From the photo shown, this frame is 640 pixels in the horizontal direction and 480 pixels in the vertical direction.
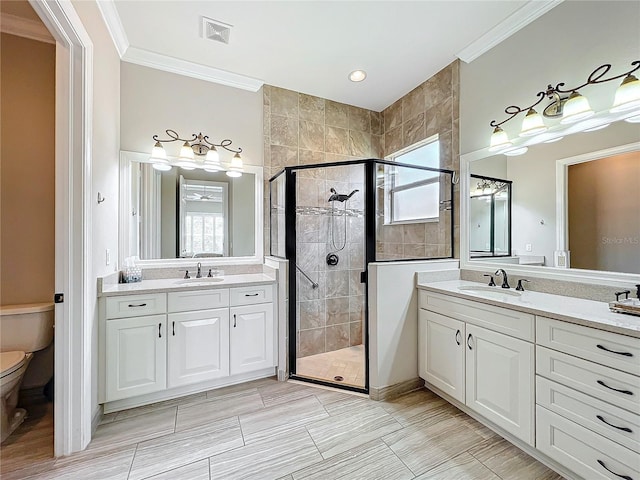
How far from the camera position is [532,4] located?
1.94 metres

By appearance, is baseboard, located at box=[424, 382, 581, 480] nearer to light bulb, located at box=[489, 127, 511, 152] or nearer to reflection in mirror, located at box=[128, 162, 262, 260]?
light bulb, located at box=[489, 127, 511, 152]

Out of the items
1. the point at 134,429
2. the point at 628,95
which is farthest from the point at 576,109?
the point at 134,429

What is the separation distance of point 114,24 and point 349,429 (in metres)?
3.37

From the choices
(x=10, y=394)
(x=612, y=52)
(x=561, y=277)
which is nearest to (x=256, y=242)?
(x=10, y=394)

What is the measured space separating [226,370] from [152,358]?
1.88 ft

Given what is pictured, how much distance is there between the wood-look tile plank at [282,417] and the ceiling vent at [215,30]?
2.92 meters

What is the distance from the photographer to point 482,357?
1832 mm

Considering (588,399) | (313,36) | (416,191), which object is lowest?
(588,399)

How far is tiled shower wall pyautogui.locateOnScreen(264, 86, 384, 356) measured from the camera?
9.85 feet

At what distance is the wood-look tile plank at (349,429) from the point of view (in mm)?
1712

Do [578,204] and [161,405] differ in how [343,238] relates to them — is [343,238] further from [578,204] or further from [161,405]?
[161,405]

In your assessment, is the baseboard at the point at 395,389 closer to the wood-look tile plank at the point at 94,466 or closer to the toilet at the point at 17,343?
the wood-look tile plank at the point at 94,466

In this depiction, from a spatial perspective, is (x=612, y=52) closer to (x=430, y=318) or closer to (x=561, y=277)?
(x=561, y=277)

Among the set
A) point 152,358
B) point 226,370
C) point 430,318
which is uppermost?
point 430,318
